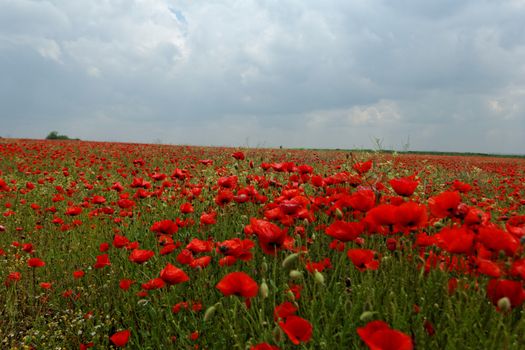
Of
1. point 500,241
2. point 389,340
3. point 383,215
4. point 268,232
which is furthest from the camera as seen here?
point 268,232

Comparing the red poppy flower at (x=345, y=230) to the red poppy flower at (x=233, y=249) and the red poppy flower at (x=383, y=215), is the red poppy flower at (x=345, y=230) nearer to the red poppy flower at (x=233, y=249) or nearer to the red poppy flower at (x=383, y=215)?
the red poppy flower at (x=383, y=215)

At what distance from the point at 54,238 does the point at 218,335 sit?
3326 mm

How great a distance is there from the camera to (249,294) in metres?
1.43

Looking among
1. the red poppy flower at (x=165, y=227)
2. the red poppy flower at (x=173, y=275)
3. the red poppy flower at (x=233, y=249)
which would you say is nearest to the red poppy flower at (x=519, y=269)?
the red poppy flower at (x=233, y=249)

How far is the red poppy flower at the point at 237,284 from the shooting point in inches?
54.9

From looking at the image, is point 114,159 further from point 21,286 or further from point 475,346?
point 475,346

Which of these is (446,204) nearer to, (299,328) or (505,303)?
(505,303)

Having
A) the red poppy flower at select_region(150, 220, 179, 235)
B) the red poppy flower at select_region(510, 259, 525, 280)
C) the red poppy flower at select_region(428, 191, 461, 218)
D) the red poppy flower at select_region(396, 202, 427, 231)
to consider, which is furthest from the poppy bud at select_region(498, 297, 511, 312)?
the red poppy flower at select_region(150, 220, 179, 235)

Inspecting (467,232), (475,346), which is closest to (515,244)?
(467,232)

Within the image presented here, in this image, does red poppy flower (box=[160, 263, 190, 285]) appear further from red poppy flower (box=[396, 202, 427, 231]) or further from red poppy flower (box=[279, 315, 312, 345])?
red poppy flower (box=[396, 202, 427, 231])

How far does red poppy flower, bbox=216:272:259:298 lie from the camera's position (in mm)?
1395

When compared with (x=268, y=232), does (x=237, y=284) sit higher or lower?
lower

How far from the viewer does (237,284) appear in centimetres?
142

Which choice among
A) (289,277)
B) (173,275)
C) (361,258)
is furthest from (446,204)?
(173,275)
